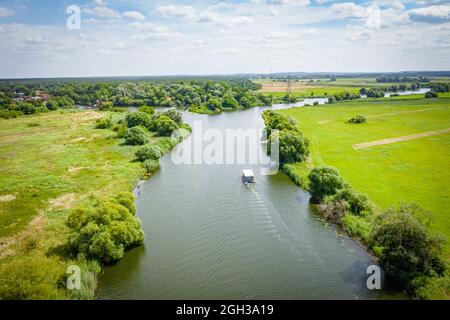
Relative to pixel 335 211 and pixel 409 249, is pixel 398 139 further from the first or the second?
pixel 409 249

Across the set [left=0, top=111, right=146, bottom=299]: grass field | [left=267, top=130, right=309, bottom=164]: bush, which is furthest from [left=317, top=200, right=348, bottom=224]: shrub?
[left=0, top=111, right=146, bottom=299]: grass field

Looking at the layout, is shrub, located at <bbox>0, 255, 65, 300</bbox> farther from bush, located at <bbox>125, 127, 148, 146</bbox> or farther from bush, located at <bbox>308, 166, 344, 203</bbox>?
bush, located at <bbox>125, 127, 148, 146</bbox>

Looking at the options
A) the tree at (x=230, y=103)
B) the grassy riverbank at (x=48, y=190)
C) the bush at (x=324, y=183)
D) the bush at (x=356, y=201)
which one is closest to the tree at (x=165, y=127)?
the grassy riverbank at (x=48, y=190)

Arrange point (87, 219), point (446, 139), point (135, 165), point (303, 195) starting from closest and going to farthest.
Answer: point (87, 219)
point (303, 195)
point (135, 165)
point (446, 139)

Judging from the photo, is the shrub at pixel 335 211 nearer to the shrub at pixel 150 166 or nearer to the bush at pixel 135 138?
the shrub at pixel 150 166

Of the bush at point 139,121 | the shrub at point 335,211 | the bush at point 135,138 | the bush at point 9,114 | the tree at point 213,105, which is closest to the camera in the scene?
the shrub at point 335,211
